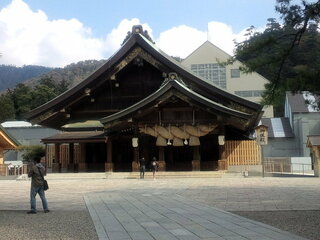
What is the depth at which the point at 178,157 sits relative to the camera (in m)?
26.4

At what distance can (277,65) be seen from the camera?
8.48 meters

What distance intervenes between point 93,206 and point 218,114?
1317 centimetres

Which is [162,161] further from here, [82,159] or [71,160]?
[71,160]

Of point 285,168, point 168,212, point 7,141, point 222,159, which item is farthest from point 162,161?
point 168,212

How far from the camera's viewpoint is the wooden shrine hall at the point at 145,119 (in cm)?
2352

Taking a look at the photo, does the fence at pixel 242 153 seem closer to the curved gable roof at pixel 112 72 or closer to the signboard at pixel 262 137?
the signboard at pixel 262 137

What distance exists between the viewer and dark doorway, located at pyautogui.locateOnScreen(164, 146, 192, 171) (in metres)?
25.6

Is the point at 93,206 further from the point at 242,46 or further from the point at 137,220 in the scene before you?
the point at 242,46

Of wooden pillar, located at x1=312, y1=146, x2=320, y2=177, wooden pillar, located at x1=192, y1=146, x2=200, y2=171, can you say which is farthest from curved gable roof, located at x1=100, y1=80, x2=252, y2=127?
wooden pillar, located at x1=312, y1=146, x2=320, y2=177

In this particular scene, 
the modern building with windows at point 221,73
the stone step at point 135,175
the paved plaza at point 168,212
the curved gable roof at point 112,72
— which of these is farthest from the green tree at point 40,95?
the paved plaza at point 168,212

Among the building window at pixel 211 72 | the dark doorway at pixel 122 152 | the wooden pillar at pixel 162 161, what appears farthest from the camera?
the building window at pixel 211 72

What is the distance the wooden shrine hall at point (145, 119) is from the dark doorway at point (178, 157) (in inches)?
2.4

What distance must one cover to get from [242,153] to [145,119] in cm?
607

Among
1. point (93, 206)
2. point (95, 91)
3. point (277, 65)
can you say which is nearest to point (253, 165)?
point (95, 91)
